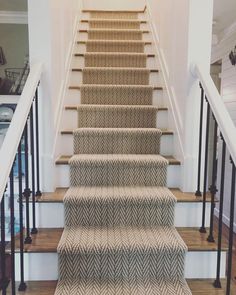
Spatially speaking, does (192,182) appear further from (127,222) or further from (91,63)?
(91,63)

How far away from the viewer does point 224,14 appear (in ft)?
13.3

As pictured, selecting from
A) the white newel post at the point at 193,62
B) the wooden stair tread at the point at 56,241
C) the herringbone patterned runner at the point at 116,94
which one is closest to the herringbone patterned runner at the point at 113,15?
the herringbone patterned runner at the point at 116,94

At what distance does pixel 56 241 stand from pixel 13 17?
4399 mm

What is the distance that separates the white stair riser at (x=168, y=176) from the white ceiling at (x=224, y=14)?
2.47 metres

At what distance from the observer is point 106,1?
4.71 meters

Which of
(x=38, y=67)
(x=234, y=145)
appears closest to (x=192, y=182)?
(x=234, y=145)

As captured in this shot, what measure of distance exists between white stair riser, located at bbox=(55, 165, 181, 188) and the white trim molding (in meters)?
3.75

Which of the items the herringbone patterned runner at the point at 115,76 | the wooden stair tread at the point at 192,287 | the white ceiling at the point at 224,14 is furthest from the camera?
the white ceiling at the point at 224,14

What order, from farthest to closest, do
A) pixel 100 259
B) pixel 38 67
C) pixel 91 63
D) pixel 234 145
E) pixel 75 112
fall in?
pixel 91 63
pixel 75 112
pixel 38 67
pixel 100 259
pixel 234 145

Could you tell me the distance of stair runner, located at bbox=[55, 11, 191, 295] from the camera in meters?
1.60

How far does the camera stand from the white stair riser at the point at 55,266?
1.60 meters

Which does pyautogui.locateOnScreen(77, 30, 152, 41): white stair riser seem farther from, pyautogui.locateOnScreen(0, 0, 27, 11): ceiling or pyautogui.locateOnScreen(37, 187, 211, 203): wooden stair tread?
pyautogui.locateOnScreen(37, 187, 211, 203): wooden stair tread

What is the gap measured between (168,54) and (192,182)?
1161mm

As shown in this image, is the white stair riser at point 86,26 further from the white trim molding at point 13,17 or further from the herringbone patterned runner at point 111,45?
the white trim molding at point 13,17
